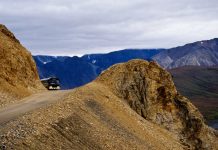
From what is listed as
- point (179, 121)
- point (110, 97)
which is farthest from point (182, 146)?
point (110, 97)

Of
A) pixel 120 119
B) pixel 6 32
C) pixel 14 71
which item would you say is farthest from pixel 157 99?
pixel 6 32

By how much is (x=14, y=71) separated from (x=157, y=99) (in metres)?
13.2

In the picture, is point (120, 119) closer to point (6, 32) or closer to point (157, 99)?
point (157, 99)

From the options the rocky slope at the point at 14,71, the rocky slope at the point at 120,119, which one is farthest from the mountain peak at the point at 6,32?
the rocky slope at the point at 120,119

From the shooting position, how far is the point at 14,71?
143ft

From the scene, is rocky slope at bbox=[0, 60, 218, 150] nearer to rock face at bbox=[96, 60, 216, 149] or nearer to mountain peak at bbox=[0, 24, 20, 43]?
rock face at bbox=[96, 60, 216, 149]

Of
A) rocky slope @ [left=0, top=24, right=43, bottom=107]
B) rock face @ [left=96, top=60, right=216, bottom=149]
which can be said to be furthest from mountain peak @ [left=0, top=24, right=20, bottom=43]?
rock face @ [left=96, top=60, right=216, bottom=149]

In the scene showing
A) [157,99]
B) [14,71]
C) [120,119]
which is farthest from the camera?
[14,71]

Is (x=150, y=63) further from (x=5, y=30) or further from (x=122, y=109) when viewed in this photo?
(x=5, y=30)

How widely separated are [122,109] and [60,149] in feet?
45.9

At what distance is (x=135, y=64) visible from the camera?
4269 cm

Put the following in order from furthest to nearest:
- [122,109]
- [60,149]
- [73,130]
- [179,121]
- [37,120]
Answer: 1. [179,121]
2. [122,109]
3. [73,130]
4. [37,120]
5. [60,149]

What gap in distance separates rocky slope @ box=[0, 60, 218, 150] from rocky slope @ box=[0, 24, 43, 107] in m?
6.59

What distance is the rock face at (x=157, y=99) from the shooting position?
40.3 m
